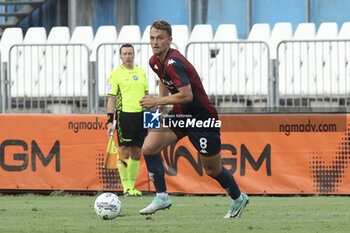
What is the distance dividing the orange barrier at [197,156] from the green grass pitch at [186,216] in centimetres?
43

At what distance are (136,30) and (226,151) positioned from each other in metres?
5.42

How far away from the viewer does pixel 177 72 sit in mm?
8297

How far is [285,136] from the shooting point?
12.6m

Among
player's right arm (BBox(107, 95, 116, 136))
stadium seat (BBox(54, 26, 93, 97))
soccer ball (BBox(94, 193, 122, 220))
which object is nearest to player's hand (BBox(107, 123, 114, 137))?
player's right arm (BBox(107, 95, 116, 136))

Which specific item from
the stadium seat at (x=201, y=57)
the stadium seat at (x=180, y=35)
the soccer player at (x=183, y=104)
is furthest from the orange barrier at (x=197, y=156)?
the stadium seat at (x=180, y=35)

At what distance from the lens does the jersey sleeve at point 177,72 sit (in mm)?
8297

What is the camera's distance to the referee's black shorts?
12516 mm

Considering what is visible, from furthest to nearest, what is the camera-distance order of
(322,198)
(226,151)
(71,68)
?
(71,68)
(226,151)
(322,198)

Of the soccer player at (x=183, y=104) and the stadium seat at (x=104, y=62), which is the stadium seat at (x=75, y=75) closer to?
the stadium seat at (x=104, y=62)

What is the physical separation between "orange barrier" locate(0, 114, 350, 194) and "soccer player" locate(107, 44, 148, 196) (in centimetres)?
46

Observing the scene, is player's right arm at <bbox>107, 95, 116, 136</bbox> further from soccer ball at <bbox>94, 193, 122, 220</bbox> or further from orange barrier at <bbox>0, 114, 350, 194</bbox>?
soccer ball at <bbox>94, 193, 122, 220</bbox>

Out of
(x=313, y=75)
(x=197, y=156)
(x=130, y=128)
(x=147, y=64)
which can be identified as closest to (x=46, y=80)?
(x=147, y=64)

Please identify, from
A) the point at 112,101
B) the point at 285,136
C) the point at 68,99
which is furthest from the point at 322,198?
the point at 68,99

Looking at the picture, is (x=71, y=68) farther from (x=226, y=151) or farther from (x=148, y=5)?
(x=148, y=5)
